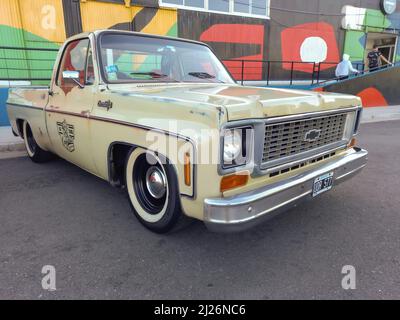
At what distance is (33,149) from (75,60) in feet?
7.33

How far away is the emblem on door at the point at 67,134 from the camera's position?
353 centimetres

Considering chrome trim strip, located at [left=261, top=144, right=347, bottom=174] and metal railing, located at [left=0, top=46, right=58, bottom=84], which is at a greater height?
metal railing, located at [left=0, top=46, right=58, bottom=84]

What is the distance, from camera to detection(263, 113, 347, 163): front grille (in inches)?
91.8

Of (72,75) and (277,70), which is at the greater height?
(72,75)

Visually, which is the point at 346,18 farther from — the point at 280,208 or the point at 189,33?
the point at 280,208

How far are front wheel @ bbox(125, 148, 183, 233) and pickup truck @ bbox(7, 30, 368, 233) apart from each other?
1cm

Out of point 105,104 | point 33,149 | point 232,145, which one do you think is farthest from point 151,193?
point 33,149

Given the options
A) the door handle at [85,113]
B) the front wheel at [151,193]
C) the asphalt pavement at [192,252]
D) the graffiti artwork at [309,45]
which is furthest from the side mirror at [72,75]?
the graffiti artwork at [309,45]

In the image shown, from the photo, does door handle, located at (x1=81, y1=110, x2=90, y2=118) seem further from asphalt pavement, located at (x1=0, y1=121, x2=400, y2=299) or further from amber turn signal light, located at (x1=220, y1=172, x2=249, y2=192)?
amber turn signal light, located at (x1=220, y1=172, x2=249, y2=192)

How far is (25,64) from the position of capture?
966 cm

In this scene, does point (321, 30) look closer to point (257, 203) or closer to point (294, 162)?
point (294, 162)

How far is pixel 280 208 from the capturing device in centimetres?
233

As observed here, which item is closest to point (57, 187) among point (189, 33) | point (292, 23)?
point (189, 33)
